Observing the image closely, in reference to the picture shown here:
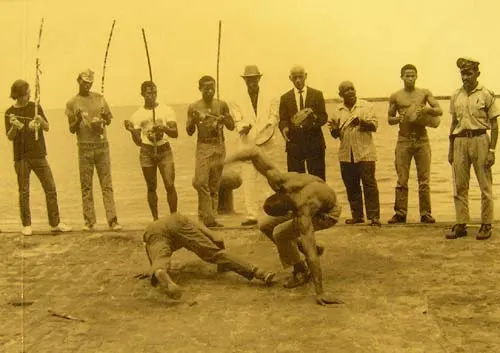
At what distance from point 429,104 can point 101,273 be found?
4.18 metres

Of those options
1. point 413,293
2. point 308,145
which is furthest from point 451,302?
point 308,145

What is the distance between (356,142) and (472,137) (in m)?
1.34

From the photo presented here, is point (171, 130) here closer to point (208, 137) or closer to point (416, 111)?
point (208, 137)

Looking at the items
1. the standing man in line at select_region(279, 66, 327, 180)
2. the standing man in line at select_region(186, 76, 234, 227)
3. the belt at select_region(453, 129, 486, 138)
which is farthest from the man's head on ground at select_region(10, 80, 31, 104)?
the belt at select_region(453, 129, 486, 138)

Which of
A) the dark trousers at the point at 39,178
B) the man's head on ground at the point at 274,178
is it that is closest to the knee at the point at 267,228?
the man's head on ground at the point at 274,178

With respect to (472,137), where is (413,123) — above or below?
above

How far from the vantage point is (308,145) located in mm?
9055

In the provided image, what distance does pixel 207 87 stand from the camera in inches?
357

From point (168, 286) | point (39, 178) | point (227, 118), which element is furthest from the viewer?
point (39, 178)

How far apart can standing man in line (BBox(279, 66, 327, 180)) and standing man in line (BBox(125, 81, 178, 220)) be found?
4.37ft

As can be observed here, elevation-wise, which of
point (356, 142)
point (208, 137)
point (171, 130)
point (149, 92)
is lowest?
point (356, 142)

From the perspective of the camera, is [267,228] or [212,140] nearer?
[267,228]

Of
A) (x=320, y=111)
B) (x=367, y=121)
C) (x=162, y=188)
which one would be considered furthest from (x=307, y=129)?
(x=162, y=188)

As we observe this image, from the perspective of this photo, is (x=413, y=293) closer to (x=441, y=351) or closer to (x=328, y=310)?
(x=328, y=310)
